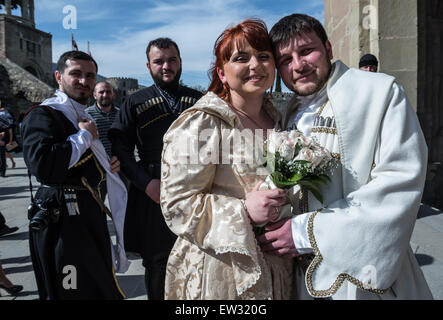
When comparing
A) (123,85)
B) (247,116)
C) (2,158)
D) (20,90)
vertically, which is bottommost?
(2,158)

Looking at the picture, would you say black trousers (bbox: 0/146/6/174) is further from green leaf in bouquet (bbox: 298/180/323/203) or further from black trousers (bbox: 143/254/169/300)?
green leaf in bouquet (bbox: 298/180/323/203)

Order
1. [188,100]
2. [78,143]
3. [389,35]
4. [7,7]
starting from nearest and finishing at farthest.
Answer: [78,143] → [188,100] → [389,35] → [7,7]

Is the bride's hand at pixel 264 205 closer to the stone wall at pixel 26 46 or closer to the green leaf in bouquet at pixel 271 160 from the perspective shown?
the green leaf in bouquet at pixel 271 160

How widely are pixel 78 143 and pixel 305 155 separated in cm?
166

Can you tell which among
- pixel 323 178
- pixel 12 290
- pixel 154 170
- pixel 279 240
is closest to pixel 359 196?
pixel 323 178

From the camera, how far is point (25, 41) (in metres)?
34.9

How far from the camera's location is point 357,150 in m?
1.49

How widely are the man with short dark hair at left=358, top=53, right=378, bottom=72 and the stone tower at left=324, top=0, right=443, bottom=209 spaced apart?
23 cm

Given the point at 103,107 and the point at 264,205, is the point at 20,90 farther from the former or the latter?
the point at 264,205

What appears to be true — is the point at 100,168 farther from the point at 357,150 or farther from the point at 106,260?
the point at 357,150

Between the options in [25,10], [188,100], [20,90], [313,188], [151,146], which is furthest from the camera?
[25,10]

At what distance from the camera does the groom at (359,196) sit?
1.38 m

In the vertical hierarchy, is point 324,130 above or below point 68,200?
above

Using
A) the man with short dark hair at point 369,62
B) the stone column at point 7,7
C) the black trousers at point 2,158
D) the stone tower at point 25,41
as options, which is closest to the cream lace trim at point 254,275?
the man with short dark hair at point 369,62
